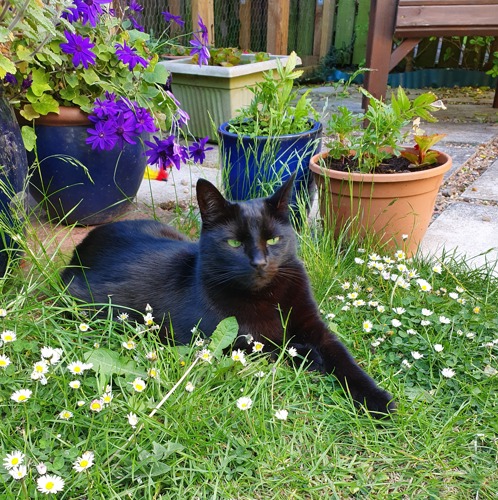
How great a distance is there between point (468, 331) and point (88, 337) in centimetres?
133

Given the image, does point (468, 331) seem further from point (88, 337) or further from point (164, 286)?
point (88, 337)

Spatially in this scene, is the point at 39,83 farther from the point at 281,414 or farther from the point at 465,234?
the point at 465,234

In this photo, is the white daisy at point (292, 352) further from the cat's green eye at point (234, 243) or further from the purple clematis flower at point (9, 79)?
the purple clematis flower at point (9, 79)

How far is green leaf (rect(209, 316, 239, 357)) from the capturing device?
5.34 feet

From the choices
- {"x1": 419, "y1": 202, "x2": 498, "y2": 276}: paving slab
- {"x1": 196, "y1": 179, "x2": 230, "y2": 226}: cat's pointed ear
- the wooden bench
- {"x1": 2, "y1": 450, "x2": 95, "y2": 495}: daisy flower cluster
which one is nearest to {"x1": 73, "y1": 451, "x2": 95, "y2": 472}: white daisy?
{"x1": 2, "y1": 450, "x2": 95, "y2": 495}: daisy flower cluster

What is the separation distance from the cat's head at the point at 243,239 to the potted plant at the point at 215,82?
246 centimetres

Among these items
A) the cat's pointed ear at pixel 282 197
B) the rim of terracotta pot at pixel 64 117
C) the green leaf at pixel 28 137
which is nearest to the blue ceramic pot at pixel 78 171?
the rim of terracotta pot at pixel 64 117

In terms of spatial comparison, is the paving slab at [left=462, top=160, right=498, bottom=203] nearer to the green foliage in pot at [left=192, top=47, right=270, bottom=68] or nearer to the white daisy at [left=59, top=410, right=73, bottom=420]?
the green foliage in pot at [left=192, top=47, right=270, bottom=68]

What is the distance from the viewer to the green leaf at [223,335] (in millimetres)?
1629

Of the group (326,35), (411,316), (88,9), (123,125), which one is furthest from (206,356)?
(326,35)

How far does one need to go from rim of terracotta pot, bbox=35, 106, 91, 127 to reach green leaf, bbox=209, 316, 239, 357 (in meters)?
1.53

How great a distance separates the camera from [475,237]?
9.29 feet

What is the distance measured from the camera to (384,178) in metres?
2.41

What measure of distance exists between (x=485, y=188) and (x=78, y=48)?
2.64 m
